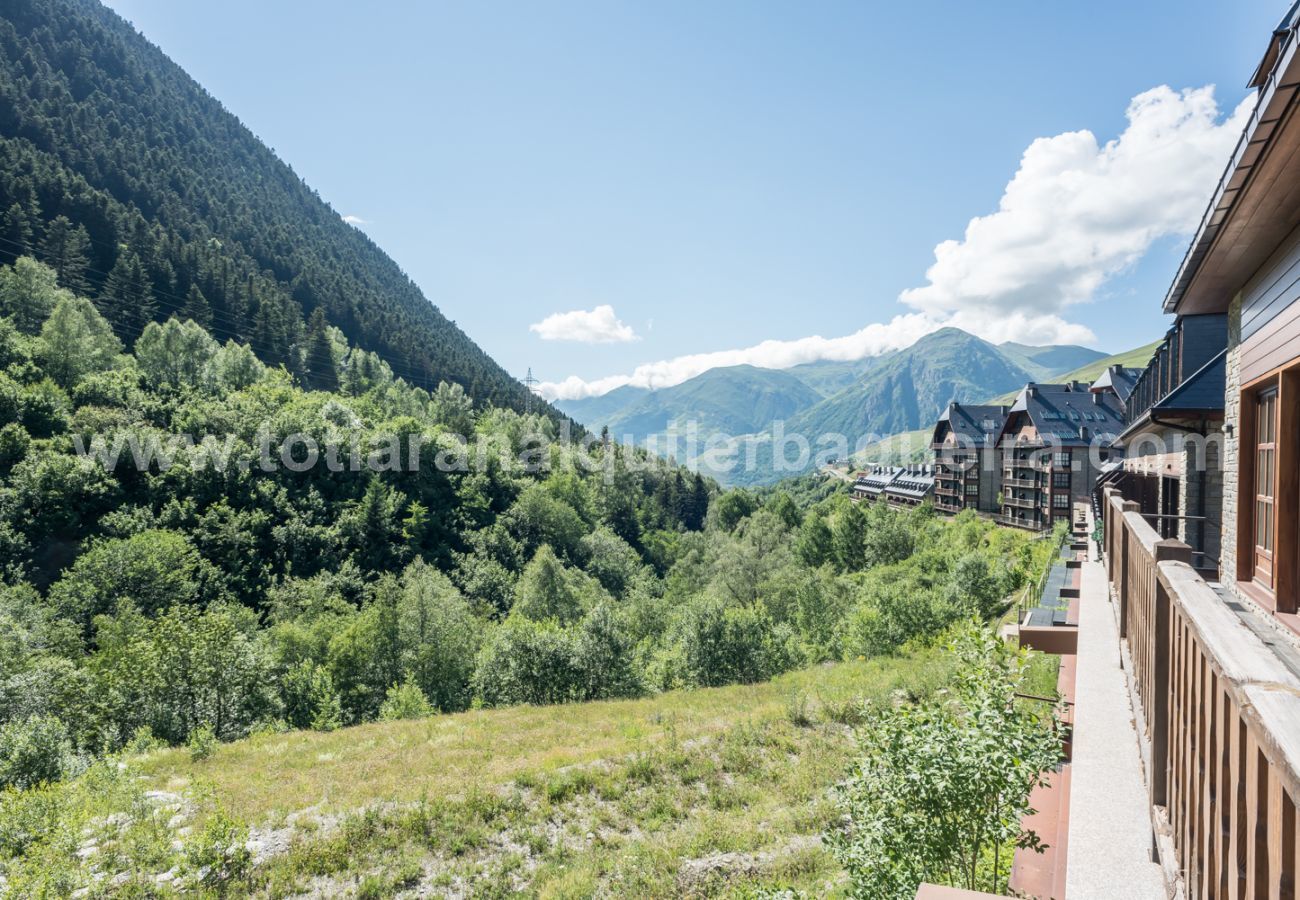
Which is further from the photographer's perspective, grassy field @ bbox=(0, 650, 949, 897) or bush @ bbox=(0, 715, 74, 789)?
bush @ bbox=(0, 715, 74, 789)

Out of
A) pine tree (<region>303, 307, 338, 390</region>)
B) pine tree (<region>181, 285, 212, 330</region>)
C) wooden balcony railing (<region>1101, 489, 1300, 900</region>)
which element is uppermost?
pine tree (<region>181, 285, 212, 330</region>)

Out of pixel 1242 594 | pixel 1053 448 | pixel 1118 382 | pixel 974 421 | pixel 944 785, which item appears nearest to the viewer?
pixel 944 785

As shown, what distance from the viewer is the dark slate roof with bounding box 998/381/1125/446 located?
42.4 metres

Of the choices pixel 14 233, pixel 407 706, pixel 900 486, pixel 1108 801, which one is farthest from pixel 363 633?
pixel 14 233

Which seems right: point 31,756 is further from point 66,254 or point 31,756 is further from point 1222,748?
point 66,254

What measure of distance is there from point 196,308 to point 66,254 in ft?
44.6

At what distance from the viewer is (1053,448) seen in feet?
135

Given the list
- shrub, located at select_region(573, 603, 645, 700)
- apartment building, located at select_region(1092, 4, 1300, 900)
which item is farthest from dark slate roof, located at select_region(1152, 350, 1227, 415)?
shrub, located at select_region(573, 603, 645, 700)

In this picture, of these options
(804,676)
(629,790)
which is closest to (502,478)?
(804,676)

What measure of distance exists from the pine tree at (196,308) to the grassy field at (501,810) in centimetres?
8109

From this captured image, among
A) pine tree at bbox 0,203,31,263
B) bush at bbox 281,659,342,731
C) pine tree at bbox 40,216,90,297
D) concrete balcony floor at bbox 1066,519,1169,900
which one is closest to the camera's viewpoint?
concrete balcony floor at bbox 1066,519,1169,900

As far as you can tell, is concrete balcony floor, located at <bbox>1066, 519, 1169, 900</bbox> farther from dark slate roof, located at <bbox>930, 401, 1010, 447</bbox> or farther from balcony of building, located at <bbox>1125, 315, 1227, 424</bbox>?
dark slate roof, located at <bbox>930, 401, 1010, 447</bbox>

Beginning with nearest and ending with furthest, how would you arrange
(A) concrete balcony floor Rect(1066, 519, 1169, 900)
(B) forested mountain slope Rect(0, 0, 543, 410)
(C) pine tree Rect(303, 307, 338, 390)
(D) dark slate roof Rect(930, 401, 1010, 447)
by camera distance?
(A) concrete balcony floor Rect(1066, 519, 1169, 900)
(D) dark slate roof Rect(930, 401, 1010, 447)
(B) forested mountain slope Rect(0, 0, 543, 410)
(C) pine tree Rect(303, 307, 338, 390)

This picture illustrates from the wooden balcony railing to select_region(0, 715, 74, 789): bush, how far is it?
2408 centimetres
